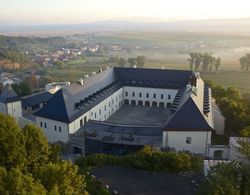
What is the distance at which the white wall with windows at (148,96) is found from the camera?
62344mm

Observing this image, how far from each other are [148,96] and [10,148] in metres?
39.3

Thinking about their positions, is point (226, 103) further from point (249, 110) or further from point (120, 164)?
point (120, 164)

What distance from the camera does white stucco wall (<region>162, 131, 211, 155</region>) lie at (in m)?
39.1

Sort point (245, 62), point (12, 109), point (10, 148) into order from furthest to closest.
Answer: point (245, 62) → point (12, 109) → point (10, 148)

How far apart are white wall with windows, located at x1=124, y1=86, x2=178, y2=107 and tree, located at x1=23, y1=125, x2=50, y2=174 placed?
36.5 metres

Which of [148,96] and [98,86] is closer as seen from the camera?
[98,86]

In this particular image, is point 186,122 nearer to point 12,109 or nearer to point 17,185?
point 17,185

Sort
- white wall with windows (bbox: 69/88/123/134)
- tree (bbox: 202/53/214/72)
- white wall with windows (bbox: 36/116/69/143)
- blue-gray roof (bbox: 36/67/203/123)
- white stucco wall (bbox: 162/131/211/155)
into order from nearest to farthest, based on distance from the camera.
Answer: white stucco wall (bbox: 162/131/211/155) → white wall with windows (bbox: 36/116/69/143) → blue-gray roof (bbox: 36/67/203/123) → white wall with windows (bbox: 69/88/123/134) → tree (bbox: 202/53/214/72)

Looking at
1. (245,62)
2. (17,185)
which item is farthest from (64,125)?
(245,62)

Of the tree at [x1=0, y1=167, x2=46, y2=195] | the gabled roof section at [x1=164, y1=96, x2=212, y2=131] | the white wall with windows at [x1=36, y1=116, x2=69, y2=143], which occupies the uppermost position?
the tree at [x1=0, y1=167, x2=46, y2=195]

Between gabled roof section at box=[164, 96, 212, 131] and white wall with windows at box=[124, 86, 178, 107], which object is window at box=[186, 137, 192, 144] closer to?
gabled roof section at box=[164, 96, 212, 131]

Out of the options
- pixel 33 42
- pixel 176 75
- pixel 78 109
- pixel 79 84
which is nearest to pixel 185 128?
pixel 78 109

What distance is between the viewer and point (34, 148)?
2778 cm

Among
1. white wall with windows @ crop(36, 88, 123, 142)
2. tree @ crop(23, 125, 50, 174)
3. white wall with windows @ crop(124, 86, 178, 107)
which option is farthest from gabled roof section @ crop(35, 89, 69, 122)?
white wall with windows @ crop(124, 86, 178, 107)
